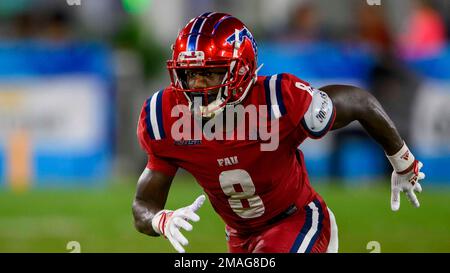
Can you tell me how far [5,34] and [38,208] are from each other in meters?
3.94

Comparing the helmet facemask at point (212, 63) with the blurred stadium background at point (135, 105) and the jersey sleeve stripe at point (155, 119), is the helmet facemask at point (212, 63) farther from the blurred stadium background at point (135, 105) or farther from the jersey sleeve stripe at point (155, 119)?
the blurred stadium background at point (135, 105)

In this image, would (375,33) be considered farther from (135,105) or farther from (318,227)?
(318,227)

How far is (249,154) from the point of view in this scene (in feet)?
15.1

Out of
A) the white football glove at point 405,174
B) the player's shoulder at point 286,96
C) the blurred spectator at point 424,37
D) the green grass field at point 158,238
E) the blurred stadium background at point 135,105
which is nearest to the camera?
the player's shoulder at point 286,96

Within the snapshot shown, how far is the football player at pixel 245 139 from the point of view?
4.53m

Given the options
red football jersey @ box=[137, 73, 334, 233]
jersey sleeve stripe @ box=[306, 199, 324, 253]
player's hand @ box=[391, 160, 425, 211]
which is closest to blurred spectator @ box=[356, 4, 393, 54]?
player's hand @ box=[391, 160, 425, 211]

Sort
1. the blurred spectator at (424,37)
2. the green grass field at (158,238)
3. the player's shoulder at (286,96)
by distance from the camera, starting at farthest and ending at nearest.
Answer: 1. the blurred spectator at (424,37)
2. the green grass field at (158,238)
3. the player's shoulder at (286,96)

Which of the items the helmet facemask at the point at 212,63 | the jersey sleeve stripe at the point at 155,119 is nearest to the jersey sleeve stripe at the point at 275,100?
the helmet facemask at the point at 212,63

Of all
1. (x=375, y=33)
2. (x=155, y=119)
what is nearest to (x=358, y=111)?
(x=155, y=119)

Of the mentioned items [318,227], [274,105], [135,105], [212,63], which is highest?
[212,63]

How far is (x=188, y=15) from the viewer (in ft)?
45.3

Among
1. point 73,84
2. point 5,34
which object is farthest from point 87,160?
point 5,34

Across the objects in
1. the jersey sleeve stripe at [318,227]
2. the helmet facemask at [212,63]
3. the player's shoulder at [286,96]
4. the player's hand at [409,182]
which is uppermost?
the helmet facemask at [212,63]

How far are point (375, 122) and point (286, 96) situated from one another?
1.61 ft
